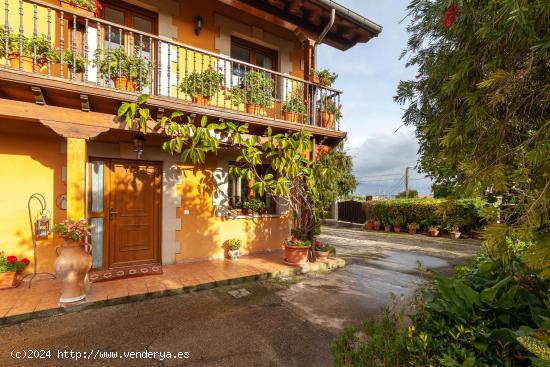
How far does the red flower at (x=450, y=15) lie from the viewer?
64.4 inches

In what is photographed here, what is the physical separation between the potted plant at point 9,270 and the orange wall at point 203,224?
114 inches

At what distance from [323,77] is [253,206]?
4034mm

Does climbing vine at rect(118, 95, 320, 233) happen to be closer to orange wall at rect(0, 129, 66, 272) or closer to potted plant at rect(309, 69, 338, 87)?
Answer: potted plant at rect(309, 69, 338, 87)

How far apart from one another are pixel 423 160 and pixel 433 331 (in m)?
1.63

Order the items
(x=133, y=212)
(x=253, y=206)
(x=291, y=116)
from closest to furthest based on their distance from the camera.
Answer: (x=133, y=212) → (x=291, y=116) → (x=253, y=206)

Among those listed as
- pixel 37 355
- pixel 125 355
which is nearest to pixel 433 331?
pixel 125 355

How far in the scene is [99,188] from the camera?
5945mm

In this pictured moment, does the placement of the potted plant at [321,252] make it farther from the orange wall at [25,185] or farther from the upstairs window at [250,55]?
the orange wall at [25,185]

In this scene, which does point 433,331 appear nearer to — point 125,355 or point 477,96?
point 477,96

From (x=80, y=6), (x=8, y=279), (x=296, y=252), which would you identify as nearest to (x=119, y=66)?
(x=80, y=6)

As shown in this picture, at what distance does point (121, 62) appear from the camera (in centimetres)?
481

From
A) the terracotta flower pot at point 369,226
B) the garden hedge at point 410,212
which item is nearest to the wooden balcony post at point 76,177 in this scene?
the garden hedge at point 410,212

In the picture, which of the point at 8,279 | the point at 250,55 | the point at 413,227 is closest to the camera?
the point at 8,279

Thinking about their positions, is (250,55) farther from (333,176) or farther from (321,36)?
(333,176)
